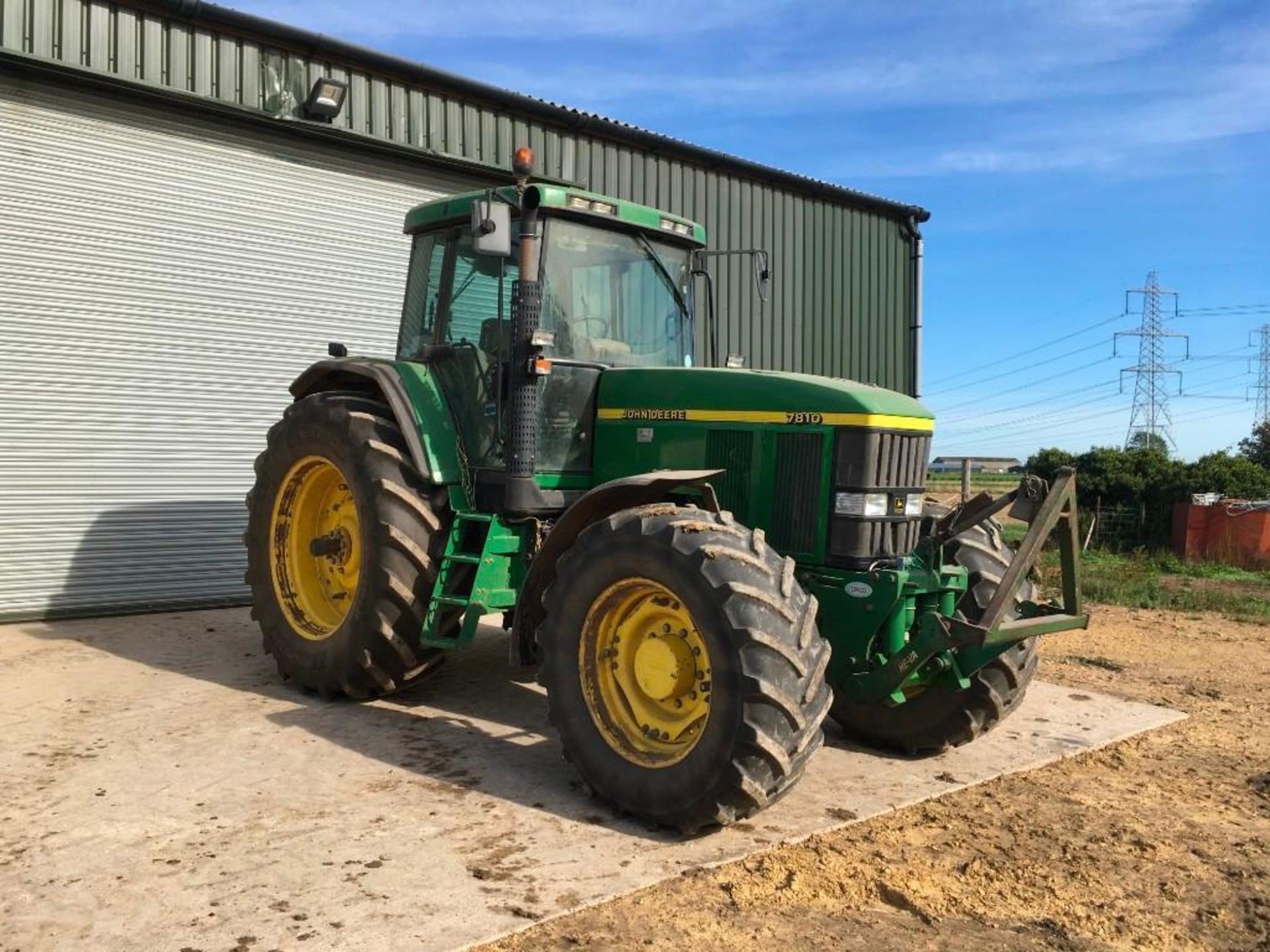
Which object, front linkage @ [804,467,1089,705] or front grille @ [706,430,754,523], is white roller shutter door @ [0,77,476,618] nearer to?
front grille @ [706,430,754,523]

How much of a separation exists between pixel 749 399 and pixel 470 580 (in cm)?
176

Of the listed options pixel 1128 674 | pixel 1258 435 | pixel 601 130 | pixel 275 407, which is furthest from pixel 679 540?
pixel 1258 435

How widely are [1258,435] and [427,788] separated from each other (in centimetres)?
4333

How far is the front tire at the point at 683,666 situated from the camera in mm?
3943

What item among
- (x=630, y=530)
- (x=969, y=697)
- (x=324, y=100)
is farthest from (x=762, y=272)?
(x=324, y=100)

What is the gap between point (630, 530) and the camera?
436cm

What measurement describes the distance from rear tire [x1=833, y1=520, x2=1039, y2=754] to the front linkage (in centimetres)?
14

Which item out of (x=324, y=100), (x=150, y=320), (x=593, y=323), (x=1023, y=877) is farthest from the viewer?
(x=324, y=100)

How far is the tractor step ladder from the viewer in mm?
5387

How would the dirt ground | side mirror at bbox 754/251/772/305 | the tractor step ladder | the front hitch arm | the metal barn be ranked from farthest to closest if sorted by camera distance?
the metal barn < side mirror at bbox 754/251/772/305 < the tractor step ladder < the front hitch arm < the dirt ground

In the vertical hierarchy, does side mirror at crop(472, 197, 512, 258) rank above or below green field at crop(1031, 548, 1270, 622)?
above

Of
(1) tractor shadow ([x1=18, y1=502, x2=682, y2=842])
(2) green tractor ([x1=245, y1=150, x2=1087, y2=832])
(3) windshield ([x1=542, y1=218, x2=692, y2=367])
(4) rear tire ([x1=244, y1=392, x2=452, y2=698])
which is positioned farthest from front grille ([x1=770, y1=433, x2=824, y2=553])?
(4) rear tire ([x1=244, y1=392, x2=452, y2=698])

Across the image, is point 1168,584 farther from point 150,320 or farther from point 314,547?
point 150,320

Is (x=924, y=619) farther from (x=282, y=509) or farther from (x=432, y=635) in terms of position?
(x=282, y=509)
